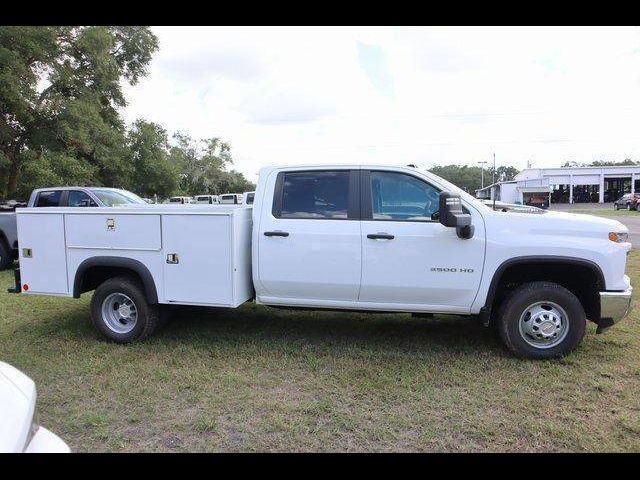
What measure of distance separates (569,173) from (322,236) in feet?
212

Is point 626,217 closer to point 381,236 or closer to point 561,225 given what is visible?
point 561,225

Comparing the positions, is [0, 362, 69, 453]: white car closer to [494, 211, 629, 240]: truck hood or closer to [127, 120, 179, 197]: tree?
[494, 211, 629, 240]: truck hood

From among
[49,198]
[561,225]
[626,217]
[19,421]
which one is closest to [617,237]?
[561,225]

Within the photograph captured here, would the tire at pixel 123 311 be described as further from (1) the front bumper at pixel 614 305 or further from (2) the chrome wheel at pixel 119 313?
(1) the front bumper at pixel 614 305

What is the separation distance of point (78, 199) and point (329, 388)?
851cm

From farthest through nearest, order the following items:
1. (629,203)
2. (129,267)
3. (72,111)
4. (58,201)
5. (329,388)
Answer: (629,203), (72,111), (58,201), (129,267), (329,388)

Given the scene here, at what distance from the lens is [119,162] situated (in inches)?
819

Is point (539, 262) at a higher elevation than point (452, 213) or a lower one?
lower

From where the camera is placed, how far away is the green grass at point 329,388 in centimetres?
345

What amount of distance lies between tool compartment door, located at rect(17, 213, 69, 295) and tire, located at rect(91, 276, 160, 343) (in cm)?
45

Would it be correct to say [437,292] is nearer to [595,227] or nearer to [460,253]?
[460,253]

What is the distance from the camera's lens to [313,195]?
5039 millimetres

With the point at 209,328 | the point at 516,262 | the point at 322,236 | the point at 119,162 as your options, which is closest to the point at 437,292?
the point at 516,262

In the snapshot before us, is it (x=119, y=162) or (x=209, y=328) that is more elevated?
(x=119, y=162)
